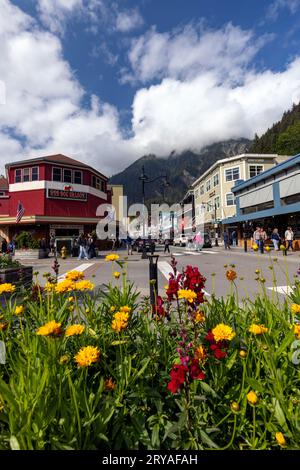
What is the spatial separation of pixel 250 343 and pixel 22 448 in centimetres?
145

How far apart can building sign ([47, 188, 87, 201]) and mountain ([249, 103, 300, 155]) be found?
58.2 meters

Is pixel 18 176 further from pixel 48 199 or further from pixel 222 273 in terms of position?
pixel 222 273

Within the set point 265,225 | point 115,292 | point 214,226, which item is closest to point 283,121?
point 214,226

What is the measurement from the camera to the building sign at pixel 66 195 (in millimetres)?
27672

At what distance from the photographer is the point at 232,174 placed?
4744cm

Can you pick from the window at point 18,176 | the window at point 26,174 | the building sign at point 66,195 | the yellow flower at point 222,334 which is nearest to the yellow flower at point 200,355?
the yellow flower at point 222,334

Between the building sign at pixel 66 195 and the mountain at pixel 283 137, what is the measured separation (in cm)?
5818

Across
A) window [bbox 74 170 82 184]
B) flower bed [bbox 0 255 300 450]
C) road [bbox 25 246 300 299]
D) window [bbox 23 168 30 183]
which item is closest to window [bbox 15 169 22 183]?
window [bbox 23 168 30 183]

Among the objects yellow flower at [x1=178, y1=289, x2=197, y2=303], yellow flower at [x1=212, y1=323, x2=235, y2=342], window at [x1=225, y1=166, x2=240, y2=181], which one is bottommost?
yellow flower at [x1=212, y1=323, x2=235, y2=342]

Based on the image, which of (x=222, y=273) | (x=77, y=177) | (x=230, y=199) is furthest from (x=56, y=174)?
(x=230, y=199)

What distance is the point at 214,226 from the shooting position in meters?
52.2

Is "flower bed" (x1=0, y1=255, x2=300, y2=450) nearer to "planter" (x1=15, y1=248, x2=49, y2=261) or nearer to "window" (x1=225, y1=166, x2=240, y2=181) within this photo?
"planter" (x1=15, y1=248, x2=49, y2=261)

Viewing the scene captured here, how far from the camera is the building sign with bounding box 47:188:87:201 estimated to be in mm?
27672
